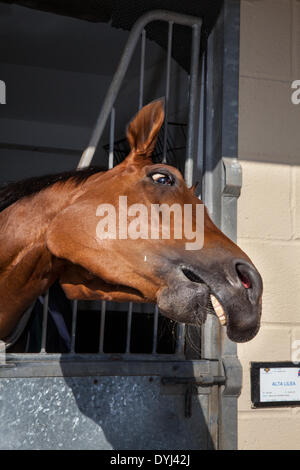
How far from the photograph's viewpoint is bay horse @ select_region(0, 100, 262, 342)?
1101mm

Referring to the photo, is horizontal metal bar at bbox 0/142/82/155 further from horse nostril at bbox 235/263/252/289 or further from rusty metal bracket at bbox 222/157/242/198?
horse nostril at bbox 235/263/252/289

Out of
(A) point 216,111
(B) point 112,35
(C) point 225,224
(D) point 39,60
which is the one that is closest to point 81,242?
(C) point 225,224

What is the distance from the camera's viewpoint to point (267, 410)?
199cm

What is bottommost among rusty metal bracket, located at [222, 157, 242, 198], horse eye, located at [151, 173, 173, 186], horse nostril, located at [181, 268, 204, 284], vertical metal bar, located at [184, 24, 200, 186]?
horse nostril, located at [181, 268, 204, 284]

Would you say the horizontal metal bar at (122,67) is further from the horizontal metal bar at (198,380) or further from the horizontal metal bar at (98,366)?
the horizontal metal bar at (198,380)

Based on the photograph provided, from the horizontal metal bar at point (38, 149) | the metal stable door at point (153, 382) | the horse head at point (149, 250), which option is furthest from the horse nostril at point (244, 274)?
the horizontal metal bar at point (38, 149)

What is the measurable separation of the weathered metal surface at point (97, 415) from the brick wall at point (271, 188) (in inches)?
10.7

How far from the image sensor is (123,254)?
1.20m

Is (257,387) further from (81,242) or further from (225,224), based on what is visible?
(81,242)

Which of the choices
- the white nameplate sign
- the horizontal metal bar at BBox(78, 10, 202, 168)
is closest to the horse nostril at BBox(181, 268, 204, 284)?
the horizontal metal bar at BBox(78, 10, 202, 168)

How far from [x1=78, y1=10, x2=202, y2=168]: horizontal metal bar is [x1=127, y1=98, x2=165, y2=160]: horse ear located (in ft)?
1.97

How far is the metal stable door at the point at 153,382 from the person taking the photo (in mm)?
1713

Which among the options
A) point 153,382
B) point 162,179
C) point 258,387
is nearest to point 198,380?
point 153,382

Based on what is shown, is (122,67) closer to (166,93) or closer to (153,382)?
(166,93)
